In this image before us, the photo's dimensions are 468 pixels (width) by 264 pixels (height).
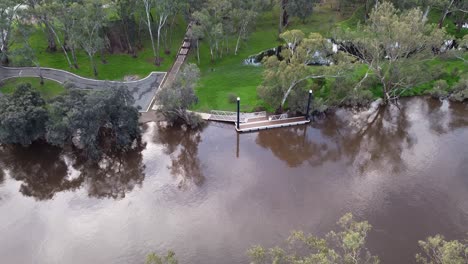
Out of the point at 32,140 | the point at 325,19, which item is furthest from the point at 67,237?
the point at 325,19

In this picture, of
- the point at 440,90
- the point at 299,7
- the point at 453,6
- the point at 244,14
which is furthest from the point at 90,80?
the point at 453,6

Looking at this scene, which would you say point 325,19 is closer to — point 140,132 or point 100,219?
point 140,132

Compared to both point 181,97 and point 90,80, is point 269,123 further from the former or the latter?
point 90,80

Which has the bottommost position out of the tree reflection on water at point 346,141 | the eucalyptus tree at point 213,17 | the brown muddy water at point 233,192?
the brown muddy water at point 233,192

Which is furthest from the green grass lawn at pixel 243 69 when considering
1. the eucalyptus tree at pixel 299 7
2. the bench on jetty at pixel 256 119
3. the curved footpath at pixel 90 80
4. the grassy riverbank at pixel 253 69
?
the curved footpath at pixel 90 80

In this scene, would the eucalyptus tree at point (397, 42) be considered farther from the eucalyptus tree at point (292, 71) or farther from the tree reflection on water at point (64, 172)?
the tree reflection on water at point (64, 172)

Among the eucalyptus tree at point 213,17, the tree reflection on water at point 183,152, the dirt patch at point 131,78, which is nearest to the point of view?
Answer: the tree reflection on water at point 183,152
